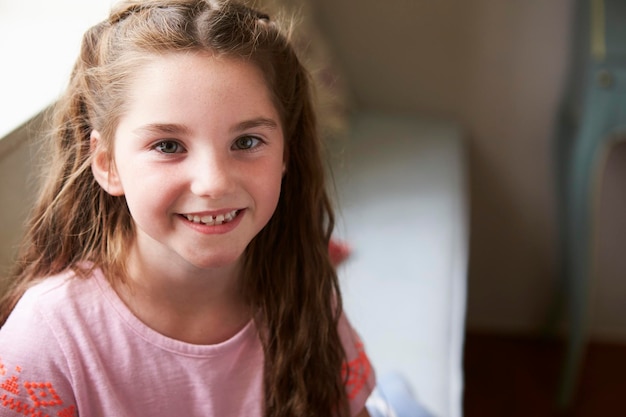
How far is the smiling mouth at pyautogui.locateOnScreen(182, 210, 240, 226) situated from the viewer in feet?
→ 2.38

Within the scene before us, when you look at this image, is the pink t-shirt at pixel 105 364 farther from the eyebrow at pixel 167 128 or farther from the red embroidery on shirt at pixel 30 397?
the eyebrow at pixel 167 128

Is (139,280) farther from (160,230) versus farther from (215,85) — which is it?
(215,85)

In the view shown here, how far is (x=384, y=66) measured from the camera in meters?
2.05

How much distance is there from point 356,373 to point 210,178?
0.37 metres

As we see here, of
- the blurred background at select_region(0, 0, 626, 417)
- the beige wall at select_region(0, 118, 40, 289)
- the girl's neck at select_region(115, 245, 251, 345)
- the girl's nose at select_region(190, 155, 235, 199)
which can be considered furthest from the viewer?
the blurred background at select_region(0, 0, 626, 417)

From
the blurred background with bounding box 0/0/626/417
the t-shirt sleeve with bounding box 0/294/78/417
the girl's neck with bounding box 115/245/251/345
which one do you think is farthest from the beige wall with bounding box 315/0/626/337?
the t-shirt sleeve with bounding box 0/294/78/417

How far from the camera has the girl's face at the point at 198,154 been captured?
0.70 m

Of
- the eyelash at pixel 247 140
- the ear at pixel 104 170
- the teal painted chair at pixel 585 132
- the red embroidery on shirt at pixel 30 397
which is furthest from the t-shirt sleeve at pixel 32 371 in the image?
the teal painted chair at pixel 585 132

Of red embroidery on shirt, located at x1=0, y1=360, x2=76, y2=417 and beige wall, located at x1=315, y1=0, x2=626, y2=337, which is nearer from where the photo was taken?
red embroidery on shirt, located at x1=0, y1=360, x2=76, y2=417

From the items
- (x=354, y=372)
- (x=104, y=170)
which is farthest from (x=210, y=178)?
(x=354, y=372)

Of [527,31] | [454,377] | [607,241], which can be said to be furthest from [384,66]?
[454,377]

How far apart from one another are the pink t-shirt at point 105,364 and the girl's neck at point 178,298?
1 cm

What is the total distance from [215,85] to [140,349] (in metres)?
0.29

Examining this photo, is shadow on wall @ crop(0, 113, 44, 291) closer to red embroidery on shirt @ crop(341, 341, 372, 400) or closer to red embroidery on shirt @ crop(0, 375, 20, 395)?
red embroidery on shirt @ crop(0, 375, 20, 395)
